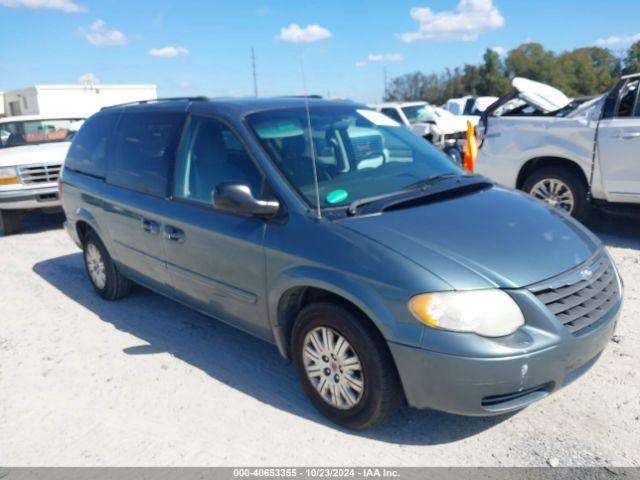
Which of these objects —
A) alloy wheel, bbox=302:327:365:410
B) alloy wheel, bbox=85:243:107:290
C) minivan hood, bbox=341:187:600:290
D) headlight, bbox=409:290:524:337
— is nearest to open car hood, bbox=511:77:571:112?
minivan hood, bbox=341:187:600:290

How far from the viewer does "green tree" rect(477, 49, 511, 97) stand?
203 feet

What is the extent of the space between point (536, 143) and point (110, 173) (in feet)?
15.6

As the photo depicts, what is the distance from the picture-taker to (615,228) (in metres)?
6.87

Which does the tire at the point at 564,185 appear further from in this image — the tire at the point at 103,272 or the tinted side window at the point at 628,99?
the tire at the point at 103,272

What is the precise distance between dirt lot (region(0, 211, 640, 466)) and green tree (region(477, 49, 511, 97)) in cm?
6159

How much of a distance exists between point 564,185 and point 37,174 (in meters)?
7.36

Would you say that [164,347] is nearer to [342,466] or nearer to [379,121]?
[342,466]

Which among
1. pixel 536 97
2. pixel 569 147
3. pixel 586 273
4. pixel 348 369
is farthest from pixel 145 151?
pixel 536 97

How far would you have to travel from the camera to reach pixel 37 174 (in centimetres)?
858

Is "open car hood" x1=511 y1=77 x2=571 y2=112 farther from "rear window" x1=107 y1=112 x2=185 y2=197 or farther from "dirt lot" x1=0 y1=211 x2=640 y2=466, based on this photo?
"rear window" x1=107 y1=112 x2=185 y2=197

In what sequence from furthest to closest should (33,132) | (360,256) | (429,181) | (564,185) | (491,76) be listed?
1. (491,76)
2. (33,132)
3. (564,185)
4. (429,181)
5. (360,256)

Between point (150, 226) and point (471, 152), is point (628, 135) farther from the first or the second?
point (150, 226)

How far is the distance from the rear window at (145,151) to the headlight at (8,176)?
4552 mm

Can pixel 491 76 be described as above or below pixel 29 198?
above
